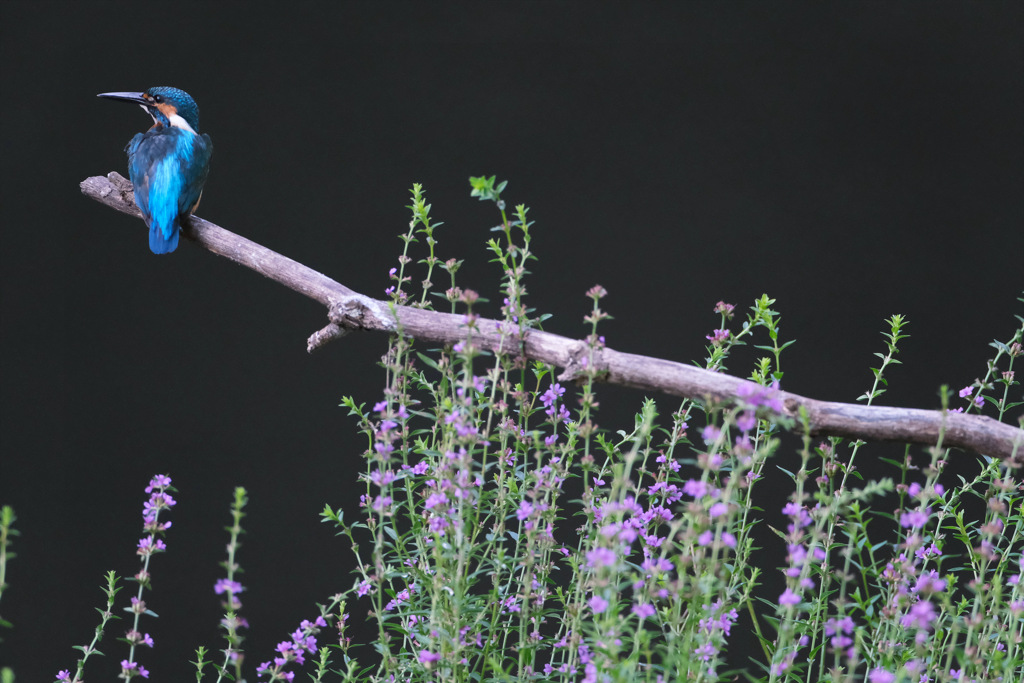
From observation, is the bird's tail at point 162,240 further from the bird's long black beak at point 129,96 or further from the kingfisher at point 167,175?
the bird's long black beak at point 129,96

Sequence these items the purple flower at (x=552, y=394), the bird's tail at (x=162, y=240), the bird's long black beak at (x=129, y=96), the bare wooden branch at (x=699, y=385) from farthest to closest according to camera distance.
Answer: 1. the bird's long black beak at (x=129, y=96)
2. the bird's tail at (x=162, y=240)
3. the purple flower at (x=552, y=394)
4. the bare wooden branch at (x=699, y=385)

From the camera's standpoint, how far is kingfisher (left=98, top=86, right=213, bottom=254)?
2.20m

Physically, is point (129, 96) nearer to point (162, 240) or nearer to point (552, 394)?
point (162, 240)

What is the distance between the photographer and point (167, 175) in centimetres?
222

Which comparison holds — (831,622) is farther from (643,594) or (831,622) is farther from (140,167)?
(140,167)

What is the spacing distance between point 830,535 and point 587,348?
0.48m

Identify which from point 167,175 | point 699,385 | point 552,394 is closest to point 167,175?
point 167,175

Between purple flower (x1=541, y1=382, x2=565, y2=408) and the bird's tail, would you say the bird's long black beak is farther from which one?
purple flower (x1=541, y1=382, x2=565, y2=408)

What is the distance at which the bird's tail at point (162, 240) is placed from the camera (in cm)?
219

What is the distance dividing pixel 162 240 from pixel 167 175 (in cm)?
15

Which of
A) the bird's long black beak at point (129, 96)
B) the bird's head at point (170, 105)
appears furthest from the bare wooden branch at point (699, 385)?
the bird's long black beak at point (129, 96)

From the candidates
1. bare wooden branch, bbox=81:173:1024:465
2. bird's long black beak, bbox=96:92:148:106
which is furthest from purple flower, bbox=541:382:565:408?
bird's long black beak, bbox=96:92:148:106

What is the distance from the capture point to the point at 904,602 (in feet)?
4.34

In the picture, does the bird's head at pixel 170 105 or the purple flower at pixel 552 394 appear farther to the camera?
the bird's head at pixel 170 105
